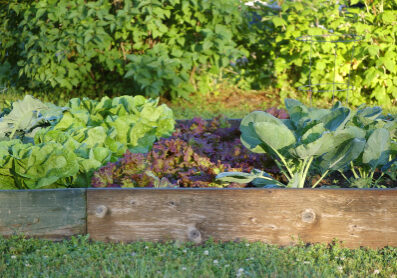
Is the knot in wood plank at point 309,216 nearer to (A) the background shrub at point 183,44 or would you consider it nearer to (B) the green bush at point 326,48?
(A) the background shrub at point 183,44

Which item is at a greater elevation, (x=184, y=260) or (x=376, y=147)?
(x=376, y=147)

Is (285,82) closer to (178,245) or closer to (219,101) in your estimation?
(219,101)

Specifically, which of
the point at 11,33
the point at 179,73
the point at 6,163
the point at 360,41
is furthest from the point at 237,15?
the point at 6,163

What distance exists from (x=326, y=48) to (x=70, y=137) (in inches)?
165

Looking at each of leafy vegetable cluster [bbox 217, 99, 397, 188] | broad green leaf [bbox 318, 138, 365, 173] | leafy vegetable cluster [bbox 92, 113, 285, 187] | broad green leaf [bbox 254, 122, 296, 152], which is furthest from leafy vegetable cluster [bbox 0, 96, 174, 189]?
broad green leaf [bbox 318, 138, 365, 173]

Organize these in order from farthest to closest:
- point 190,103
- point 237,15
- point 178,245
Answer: point 190,103 → point 237,15 → point 178,245

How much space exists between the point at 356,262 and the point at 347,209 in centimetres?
32

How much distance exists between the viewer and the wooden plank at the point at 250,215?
300cm

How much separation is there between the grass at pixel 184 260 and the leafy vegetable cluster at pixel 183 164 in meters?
0.43

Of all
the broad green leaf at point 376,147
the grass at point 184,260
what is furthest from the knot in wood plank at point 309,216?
the broad green leaf at point 376,147

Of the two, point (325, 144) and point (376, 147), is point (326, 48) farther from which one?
point (325, 144)

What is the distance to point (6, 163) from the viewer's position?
3.31 meters

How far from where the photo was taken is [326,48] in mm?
6809

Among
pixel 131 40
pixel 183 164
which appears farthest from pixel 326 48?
pixel 183 164
